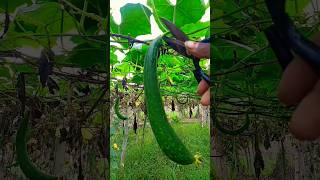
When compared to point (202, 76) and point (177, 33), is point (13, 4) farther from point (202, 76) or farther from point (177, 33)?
point (202, 76)

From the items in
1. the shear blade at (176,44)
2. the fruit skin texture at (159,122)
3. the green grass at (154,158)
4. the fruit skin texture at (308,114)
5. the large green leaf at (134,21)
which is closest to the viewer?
the fruit skin texture at (308,114)

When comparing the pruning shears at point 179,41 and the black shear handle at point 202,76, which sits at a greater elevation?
the pruning shears at point 179,41

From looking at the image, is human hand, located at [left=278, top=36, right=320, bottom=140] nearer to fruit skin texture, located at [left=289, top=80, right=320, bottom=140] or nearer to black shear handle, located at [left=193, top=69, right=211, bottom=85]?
fruit skin texture, located at [left=289, top=80, right=320, bottom=140]

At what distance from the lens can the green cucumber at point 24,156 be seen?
126 centimetres

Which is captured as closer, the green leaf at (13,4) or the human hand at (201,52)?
the green leaf at (13,4)

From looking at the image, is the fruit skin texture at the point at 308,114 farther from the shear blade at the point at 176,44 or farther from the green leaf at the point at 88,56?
the shear blade at the point at 176,44

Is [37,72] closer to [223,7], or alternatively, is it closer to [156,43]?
[156,43]

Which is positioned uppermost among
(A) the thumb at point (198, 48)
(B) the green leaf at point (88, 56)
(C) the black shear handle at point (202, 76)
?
(A) the thumb at point (198, 48)

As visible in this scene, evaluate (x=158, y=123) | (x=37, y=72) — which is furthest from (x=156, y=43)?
(x=37, y=72)

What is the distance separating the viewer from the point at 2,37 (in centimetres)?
128

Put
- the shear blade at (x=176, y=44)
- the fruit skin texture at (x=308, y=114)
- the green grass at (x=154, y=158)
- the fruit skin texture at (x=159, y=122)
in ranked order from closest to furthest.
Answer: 1. the fruit skin texture at (x=308, y=114)
2. the fruit skin texture at (x=159, y=122)
3. the shear blade at (x=176, y=44)
4. the green grass at (x=154, y=158)

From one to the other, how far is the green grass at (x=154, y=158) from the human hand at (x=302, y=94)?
1.22 meters

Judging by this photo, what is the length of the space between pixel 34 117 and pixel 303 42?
81 centimetres

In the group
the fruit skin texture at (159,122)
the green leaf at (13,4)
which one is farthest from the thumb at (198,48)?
the green leaf at (13,4)
